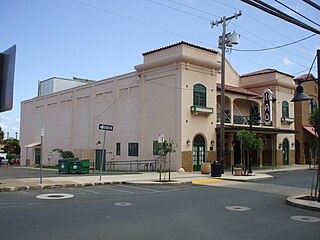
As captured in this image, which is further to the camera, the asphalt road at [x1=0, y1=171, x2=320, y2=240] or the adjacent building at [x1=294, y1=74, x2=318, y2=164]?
the adjacent building at [x1=294, y1=74, x2=318, y2=164]

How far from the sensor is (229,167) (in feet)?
108

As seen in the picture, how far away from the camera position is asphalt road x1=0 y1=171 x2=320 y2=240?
291 inches

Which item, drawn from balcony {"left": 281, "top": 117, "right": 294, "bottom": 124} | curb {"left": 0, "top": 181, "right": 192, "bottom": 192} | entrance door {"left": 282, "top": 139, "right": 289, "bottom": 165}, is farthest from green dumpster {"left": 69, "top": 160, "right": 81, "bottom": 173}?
entrance door {"left": 282, "top": 139, "right": 289, "bottom": 165}

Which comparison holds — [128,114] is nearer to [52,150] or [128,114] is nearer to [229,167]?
[229,167]

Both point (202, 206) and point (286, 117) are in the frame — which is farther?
point (286, 117)

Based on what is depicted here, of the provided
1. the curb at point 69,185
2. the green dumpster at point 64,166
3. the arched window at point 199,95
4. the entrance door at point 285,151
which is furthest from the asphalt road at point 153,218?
the entrance door at point 285,151

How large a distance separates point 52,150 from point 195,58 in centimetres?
2366

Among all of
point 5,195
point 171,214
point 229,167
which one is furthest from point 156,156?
point 171,214

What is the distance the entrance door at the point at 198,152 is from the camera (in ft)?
91.7

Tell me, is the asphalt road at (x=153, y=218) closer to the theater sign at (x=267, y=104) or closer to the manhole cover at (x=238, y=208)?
the manhole cover at (x=238, y=208)

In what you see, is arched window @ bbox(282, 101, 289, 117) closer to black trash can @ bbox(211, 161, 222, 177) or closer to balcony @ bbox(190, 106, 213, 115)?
balcony @ bbox(190, 106, 213, 115)

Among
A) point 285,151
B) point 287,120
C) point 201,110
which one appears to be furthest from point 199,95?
point 285,151

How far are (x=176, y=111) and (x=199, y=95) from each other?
107 inches

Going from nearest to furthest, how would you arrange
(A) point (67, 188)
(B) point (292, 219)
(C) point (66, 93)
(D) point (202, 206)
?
(B) point (292, 219), (D) point (202, 206), (A) point (67, 188), (C) point (66, 93)
